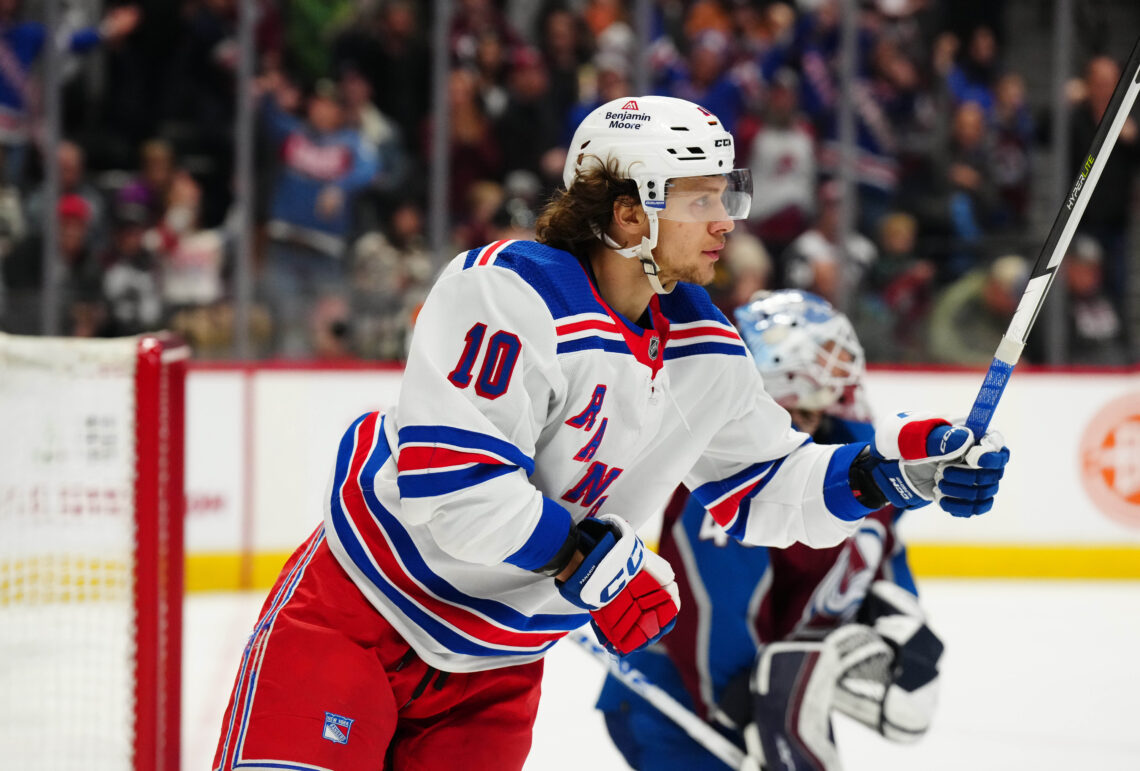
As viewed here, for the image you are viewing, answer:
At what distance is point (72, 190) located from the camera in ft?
20.5

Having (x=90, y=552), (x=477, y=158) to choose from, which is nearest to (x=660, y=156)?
(x=90, y=552)

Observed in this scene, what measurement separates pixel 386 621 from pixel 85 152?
5.13 metres

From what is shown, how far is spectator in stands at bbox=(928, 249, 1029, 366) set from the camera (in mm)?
6375

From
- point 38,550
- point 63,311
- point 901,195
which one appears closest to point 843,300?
point 901,195

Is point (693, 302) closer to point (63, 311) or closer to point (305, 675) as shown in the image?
point (305, 675)

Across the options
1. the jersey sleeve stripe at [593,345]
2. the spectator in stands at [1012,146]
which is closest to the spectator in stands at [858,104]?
the spectator in stands at [1012,146]

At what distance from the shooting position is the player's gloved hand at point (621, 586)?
1625 millimetres

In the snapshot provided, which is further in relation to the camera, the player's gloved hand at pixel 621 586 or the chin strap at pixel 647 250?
the chin strap at pixel 647 250

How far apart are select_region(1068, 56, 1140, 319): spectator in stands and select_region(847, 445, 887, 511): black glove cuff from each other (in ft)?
17.2

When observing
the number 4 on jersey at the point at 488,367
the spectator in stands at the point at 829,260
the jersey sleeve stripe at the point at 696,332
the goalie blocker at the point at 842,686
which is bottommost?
the spectator in stands at the point at 829,260

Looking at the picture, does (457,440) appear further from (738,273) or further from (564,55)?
(564,55)

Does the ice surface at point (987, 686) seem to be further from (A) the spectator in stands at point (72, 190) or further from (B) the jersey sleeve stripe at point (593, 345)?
(B) the jersey sleeve stripe at point (593, 345)

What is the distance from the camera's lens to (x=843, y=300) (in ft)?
21.2

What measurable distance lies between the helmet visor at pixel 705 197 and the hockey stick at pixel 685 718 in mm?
769
